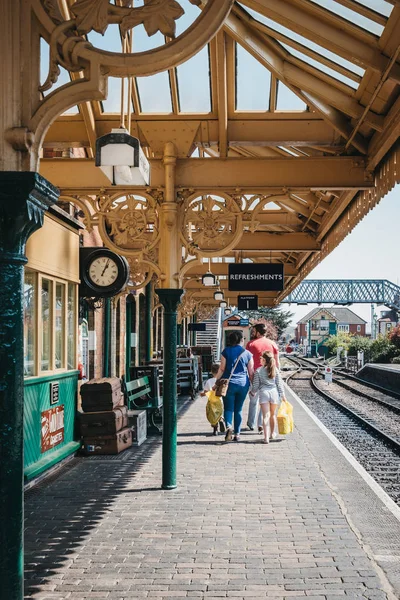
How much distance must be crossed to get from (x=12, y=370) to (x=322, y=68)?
5732mm

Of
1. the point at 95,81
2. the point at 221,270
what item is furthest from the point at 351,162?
the point at 221,270

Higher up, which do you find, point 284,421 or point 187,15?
point 187,15

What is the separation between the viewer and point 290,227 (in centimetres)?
1517

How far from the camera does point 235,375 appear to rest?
35.3 feet

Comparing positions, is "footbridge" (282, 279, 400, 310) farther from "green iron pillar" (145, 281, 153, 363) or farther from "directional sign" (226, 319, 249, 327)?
"green iron pillar" (145, 281, 153, 363)

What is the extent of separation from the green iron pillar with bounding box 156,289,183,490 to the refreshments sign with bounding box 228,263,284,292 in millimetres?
5632

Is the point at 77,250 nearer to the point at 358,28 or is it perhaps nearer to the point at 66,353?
the point at 66,353

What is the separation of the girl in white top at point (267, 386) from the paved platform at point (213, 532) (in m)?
1.26

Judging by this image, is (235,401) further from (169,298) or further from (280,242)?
(280,242)

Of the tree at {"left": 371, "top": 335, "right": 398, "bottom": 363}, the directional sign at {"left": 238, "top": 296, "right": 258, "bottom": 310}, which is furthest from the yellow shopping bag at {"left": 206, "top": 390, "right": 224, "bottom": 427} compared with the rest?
the tree at {"left": 371, "top": 335, "right": 398, "bottom": 363}

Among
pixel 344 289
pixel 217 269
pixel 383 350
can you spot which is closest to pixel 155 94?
pixel 217 269

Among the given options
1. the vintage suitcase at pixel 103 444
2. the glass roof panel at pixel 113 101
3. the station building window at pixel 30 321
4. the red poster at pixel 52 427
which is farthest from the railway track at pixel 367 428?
the glass roof panel at pixel 113 101

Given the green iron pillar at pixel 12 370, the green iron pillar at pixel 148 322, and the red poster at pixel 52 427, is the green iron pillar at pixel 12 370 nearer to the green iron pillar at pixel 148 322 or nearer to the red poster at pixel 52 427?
the red poster at pixel 52 427

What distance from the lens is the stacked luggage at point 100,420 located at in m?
9.96
